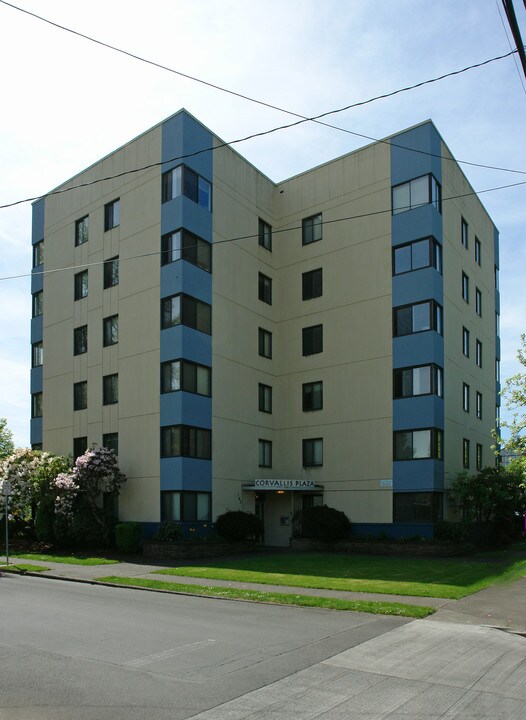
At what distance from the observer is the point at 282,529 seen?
106ft

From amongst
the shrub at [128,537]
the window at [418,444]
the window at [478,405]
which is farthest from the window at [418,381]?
the shrub at [128,537]

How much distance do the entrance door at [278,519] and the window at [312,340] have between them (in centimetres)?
708

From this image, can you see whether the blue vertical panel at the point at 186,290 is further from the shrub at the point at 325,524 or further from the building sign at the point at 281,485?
the shrub at the point at 325,524

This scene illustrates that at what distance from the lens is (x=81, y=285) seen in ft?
112

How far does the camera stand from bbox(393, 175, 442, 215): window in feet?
97.6

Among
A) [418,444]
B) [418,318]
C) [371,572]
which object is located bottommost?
[371,572]

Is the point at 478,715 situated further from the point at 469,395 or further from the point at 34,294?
the point at 34,294

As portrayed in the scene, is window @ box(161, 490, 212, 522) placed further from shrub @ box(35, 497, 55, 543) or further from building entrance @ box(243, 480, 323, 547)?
shrub @ box(35, 497, 55, 543)

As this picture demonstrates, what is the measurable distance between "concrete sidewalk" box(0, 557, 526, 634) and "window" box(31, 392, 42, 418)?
15174 millimetres

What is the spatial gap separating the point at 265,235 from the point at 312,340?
616 centimetres

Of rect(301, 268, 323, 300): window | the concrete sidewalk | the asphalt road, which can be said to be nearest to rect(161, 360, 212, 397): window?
rect(301, 268, 323, 300): window

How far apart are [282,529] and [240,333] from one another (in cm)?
957

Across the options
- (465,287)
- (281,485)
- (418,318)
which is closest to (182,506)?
(281,485)

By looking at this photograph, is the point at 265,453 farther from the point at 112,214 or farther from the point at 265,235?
the point at 112,214
